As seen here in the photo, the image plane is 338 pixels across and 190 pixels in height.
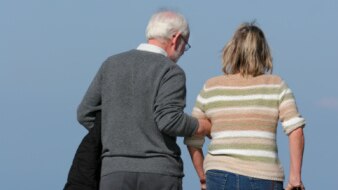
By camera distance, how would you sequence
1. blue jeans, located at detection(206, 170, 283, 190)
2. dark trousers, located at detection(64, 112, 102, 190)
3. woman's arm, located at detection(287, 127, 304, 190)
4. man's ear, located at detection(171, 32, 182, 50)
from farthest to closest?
1. dark trousers, located at detection(64, 112, 102, 190)
2. man's ear, located at detection(171, 32, 182, 50)
3. woman's arm, located at detection(287, 127, 304, 190)
4. blue jeans, located at detection(206, 170, 283, 190)

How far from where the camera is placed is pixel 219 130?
6320mm

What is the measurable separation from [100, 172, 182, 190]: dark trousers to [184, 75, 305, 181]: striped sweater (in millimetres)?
300

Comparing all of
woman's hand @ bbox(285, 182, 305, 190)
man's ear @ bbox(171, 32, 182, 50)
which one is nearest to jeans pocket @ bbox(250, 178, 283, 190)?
woman's hand @ bbox(285, 182, 305, 190)

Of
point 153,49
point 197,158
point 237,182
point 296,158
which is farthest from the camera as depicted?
point 197,158

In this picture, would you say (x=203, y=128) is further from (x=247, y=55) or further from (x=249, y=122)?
(x=247, y=55)

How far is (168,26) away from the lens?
20.9ft

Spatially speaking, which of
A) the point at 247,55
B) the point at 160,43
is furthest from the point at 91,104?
the point at 247,55

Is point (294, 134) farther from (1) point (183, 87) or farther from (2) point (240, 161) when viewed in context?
(1) point (183, 87)

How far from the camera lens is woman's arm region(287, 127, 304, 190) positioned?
6.27 meters

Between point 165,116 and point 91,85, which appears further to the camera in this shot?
point 91,85

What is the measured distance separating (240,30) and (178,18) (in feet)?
1.52

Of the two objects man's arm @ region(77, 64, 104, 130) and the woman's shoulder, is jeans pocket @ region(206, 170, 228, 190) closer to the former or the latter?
the woman's shoulder

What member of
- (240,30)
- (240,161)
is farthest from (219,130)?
(240,30)

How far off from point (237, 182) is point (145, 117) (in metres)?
0.77
